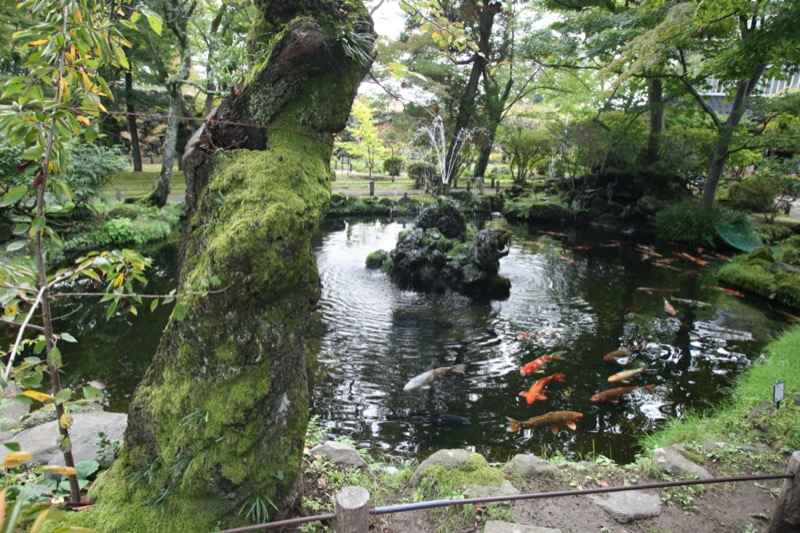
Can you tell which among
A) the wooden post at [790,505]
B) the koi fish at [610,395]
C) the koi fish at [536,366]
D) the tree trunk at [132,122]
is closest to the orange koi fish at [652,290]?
the koi fish at [536,366]

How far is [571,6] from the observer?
1581cm

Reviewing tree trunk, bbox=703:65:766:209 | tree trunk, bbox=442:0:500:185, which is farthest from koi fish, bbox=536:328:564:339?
tree trunk, bbox=442:0:500:185

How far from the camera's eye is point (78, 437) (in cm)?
322

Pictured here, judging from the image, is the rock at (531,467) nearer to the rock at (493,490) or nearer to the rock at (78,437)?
the rock at (493,490)

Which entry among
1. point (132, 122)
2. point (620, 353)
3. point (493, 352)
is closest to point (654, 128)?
point (620, 353)

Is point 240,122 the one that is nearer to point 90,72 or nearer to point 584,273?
point 90,72

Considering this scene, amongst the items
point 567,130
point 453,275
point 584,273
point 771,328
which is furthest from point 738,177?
point 453,275

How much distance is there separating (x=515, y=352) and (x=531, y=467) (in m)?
3.17

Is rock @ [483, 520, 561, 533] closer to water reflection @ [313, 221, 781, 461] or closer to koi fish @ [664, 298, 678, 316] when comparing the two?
water reflection @ [313, 221, 781, 461]

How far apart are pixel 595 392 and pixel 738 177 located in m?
21.5

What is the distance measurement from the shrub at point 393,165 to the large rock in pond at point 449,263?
1879 cm

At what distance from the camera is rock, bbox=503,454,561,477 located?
3455 mm

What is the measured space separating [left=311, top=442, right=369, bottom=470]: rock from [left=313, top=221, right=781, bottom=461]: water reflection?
40.1 inches

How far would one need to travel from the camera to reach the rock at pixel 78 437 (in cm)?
301
